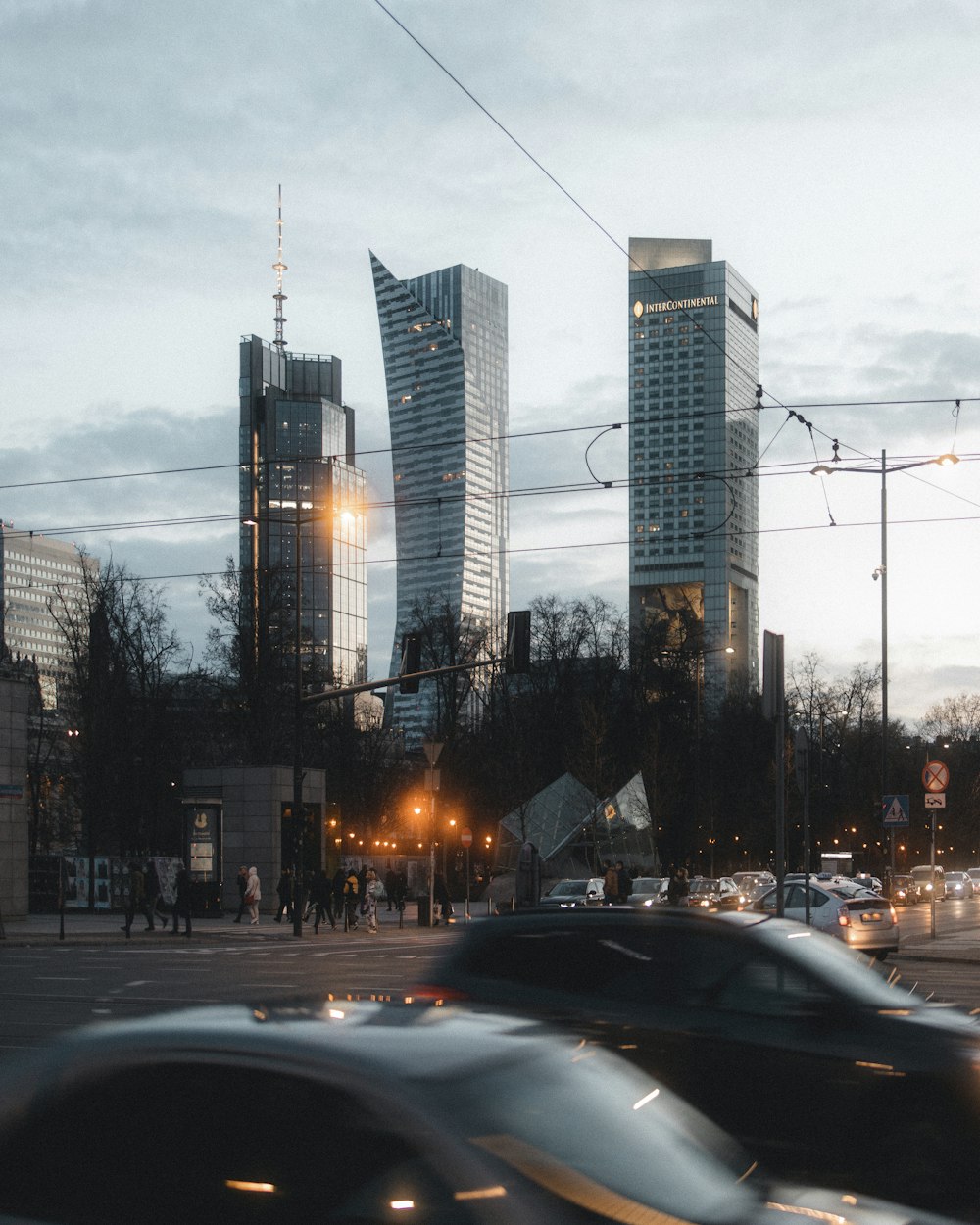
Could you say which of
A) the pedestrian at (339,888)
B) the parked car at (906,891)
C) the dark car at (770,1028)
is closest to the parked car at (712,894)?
the pedestrian at (339,888)

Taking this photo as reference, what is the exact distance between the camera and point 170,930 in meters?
38.7

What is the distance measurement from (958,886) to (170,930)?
175 feet

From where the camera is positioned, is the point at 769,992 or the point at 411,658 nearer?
the point at 769,992

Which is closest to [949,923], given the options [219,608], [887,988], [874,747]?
[219,608]

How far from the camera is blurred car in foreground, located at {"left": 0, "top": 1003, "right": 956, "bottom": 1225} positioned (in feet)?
11.8

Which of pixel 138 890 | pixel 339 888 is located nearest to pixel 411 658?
pixel 138 890

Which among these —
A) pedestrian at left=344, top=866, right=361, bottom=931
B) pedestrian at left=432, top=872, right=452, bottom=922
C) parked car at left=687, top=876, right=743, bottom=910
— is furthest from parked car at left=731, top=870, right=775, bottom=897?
pedestrian at left=344, top=866, right=361, bottom=931

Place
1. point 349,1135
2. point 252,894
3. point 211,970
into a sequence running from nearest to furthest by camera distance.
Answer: point 349,1135 < point 211,970 < point 252,894

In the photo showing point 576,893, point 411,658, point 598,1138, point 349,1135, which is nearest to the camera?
point 349,1135

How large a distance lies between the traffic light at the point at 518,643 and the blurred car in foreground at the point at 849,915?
6.72 meters

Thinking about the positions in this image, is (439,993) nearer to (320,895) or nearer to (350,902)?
(320,895)

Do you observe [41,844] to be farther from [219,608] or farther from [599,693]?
[599,693]

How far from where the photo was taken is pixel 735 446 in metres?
41.3

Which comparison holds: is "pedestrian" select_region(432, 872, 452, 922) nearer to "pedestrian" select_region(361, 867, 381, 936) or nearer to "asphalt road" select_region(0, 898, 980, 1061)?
"pedestrian" select_region(361, 867, 381, 936)
